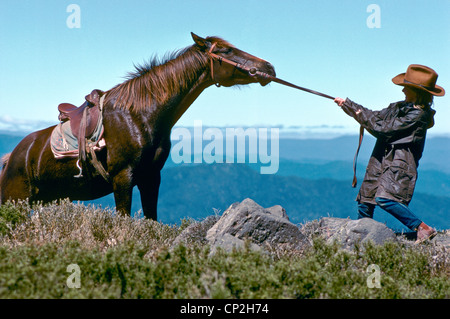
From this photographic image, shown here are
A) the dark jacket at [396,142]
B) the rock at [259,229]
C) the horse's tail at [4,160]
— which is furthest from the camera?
the horse's tail at [4,160]

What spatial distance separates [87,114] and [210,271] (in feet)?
11.6

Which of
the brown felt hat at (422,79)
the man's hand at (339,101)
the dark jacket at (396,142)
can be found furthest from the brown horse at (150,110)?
the brown felt hat at (422,79)

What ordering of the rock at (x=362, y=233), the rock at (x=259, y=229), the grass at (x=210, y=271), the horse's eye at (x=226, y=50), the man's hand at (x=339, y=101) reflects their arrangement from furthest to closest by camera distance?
the man's hand at (x=339, y=101) < the horse's eye at (x=226, y=50) < the rock at (x=362, y=233) < the rock at (x=259, y=229) < the grass at (x=210, y=271)

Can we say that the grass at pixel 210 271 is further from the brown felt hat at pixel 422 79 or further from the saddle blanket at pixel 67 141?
the brown felt hat at pixel 422 79

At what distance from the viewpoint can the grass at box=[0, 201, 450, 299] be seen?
450 cm

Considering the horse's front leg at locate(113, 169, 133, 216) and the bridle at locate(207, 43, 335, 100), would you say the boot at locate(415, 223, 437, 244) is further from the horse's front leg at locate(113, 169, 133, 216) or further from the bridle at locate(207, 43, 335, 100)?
the horse's front leg at locate(113, 169, 133, 216)

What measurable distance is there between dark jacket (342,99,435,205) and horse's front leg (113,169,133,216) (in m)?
3.21

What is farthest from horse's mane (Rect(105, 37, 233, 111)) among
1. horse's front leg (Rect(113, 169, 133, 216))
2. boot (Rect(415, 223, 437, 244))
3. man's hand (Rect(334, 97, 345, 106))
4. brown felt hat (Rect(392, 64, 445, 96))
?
boot (Rect(415, 223, 437, 244))

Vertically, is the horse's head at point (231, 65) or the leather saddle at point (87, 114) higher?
the horse's head at point (231, 65)

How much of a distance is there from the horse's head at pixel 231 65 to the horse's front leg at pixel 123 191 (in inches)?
71.9

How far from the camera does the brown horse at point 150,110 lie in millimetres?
6707

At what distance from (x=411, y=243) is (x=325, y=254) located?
1628mm

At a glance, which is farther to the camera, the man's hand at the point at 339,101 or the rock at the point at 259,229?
the man's hand at the point at 339,101
